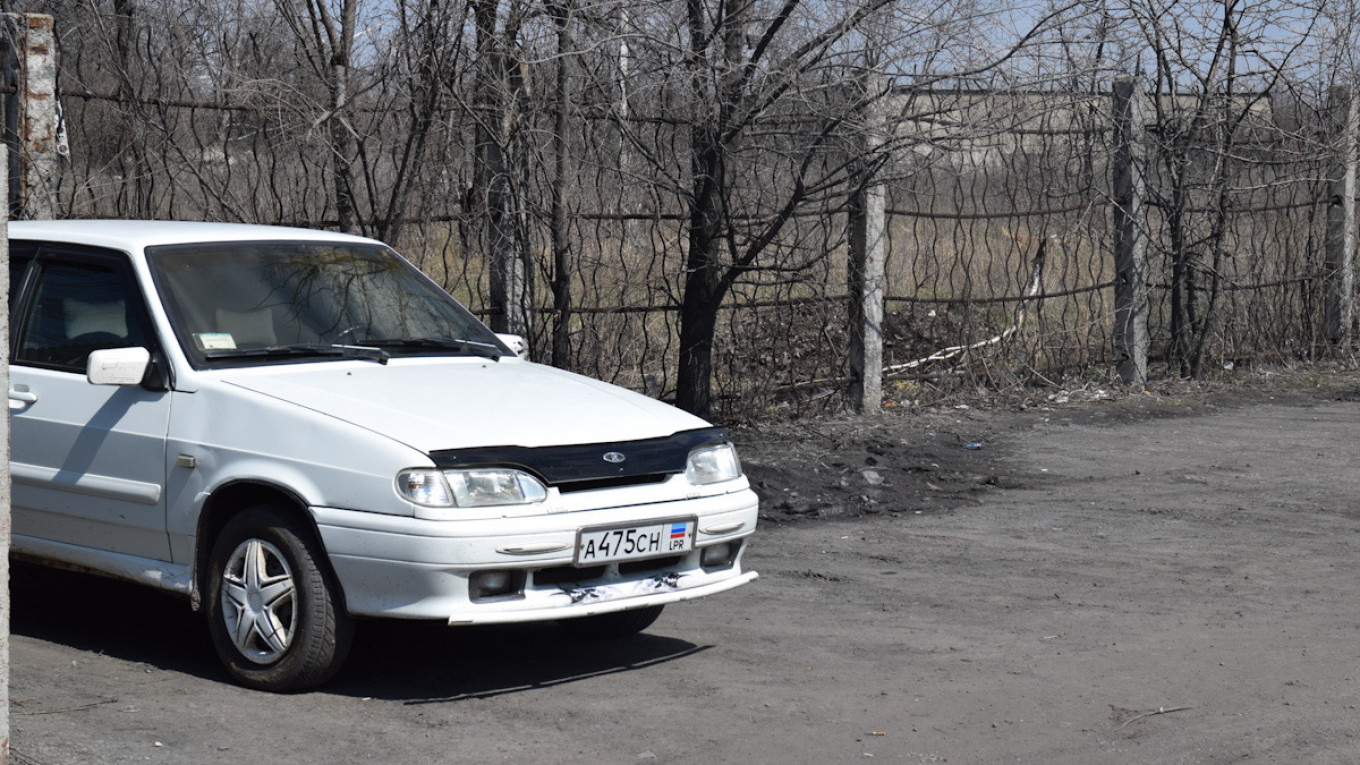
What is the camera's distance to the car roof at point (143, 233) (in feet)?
18.0

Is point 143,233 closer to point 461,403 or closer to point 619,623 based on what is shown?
point 461,403

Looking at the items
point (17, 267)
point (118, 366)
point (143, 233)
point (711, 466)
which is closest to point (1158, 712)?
point (711, 466)

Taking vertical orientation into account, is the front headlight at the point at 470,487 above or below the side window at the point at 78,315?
below

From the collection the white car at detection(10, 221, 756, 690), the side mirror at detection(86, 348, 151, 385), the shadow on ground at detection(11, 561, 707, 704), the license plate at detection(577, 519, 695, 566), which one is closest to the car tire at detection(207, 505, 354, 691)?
the white car at detection(10, 221, 756, 690)

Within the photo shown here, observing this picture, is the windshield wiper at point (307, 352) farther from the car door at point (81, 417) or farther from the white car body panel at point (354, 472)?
the car door at point (81, 417)

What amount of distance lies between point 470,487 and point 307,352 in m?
1.13

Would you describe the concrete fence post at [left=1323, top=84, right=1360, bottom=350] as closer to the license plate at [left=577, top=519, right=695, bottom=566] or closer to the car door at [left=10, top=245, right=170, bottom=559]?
the license plate at [left=577, top=519, right=695, bottom=566]

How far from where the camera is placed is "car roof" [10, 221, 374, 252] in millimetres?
5488

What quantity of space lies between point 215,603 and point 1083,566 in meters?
3.87

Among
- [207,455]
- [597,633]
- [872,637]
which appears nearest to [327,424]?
[207,455]

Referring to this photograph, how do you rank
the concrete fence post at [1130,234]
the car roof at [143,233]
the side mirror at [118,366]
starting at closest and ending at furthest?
the side mirror at [118,366]
the car roof at [143,233]
the concrete fence post at [1130,234]

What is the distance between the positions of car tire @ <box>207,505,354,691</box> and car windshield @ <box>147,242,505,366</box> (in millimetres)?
698

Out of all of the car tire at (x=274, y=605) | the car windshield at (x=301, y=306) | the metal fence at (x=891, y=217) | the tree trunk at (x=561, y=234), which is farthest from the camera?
the tree trunk at (x=561, y=234)

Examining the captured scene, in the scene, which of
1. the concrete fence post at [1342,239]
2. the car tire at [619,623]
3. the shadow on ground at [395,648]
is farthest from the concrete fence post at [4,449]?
the concrete fence post at [1342,239]
